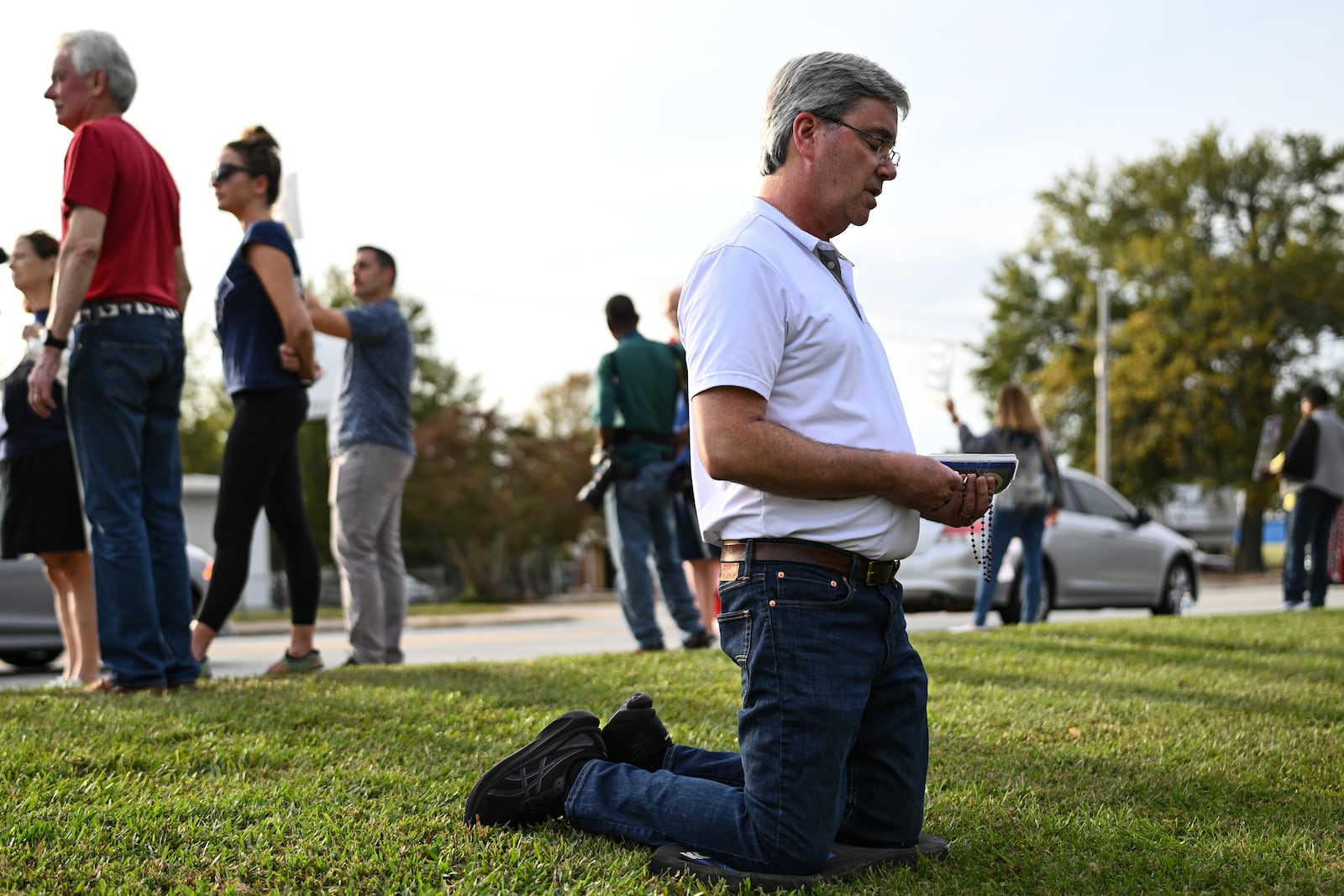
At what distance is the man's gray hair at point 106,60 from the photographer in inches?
208

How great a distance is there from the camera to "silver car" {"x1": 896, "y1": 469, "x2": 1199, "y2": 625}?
39.6ft

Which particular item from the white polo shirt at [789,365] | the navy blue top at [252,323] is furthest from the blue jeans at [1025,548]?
Answer: the white polo shirt at [789,365]

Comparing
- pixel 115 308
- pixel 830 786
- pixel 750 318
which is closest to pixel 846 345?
pixel 750 318

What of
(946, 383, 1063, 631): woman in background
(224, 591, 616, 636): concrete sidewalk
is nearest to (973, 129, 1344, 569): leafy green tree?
(224, 591, 616, 636): concrete sidewalk

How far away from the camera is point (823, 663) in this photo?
2.77 m

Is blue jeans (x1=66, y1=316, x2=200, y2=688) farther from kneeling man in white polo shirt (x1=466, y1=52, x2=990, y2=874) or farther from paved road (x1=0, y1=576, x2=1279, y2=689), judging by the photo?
kneeling man in white polo shirt (x1=466, y1=52, x2=990, y2=874)

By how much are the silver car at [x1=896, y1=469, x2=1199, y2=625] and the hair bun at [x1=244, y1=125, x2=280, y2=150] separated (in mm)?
7479

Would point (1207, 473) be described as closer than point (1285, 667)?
No

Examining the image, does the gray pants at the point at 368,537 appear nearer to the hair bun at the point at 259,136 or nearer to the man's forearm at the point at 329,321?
the man's forearm at the point at 329,321

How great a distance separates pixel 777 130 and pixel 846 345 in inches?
20.6

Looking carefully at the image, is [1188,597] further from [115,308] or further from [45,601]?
[115,308]

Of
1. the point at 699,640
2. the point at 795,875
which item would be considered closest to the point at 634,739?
the point at 795,875

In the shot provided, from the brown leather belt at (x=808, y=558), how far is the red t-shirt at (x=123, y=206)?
11.1ft

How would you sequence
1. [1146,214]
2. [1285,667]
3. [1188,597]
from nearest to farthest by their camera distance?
[1285,667]
[1188,597]
[1146,214]
